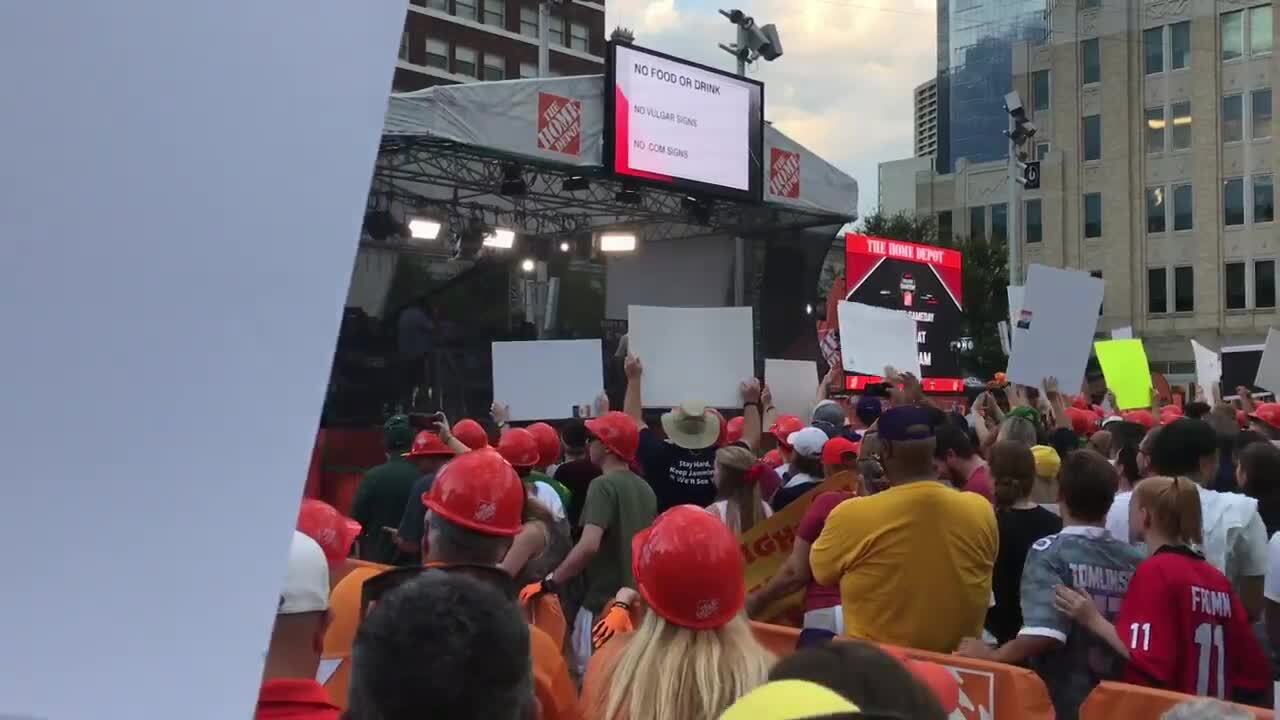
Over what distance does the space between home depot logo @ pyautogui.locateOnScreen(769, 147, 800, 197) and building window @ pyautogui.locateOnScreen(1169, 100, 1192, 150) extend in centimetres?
3234

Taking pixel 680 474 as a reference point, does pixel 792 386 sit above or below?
above

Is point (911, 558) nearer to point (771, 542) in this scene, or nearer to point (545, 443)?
point (771, 542)

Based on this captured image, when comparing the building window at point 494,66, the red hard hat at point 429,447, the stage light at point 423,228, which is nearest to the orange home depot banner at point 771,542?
the red hard hat at point 429,447

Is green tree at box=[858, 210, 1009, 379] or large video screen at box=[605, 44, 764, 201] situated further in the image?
green tree at box=[858, 210, 1009, 379]

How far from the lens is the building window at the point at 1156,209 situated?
1852 inches

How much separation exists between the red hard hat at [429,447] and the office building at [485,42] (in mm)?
45057

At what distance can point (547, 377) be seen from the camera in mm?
8773

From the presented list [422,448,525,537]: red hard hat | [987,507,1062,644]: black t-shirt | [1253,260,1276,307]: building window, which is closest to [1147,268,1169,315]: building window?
[1253,260,1276,307]: building window

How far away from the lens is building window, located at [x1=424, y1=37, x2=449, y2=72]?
5203cm

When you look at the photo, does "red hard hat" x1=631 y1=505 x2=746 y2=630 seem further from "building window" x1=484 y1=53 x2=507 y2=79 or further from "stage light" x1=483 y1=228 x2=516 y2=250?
"building window" x1=484 y1=53 x2=507 y2=79

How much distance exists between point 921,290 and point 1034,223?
38687mm

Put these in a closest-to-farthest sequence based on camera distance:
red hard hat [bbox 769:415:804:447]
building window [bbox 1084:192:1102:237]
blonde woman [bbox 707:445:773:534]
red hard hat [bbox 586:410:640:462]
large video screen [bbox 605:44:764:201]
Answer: blonde woman [bbox 707:445:773:534], red hard hat [bbox 586:410:640:462], red hard hat [bbox 769:415:804:447], large video screen [bbox 605:44:764:201], building window [bbox 1084:192:1102:237]

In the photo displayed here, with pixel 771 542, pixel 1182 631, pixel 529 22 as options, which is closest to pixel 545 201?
pixel 771 542

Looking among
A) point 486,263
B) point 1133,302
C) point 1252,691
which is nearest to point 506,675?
point 1252,691
